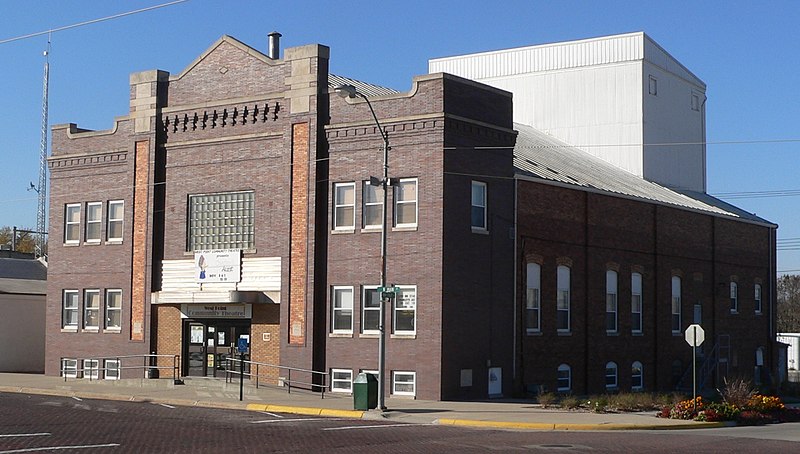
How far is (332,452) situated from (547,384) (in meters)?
19.0

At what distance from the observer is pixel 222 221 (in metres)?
38.8

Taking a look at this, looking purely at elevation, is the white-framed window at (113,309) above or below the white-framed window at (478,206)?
below

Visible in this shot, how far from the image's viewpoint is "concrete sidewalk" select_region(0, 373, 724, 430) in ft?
90.9

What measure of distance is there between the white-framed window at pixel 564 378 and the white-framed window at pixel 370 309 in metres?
7.69

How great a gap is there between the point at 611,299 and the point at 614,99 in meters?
16.1

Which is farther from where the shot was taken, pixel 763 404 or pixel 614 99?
pixel 614 99

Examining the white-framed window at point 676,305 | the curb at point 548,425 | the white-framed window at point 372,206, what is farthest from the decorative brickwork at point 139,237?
the white-framed window at point 676,305

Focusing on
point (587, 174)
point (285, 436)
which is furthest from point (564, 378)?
point (285, 436)

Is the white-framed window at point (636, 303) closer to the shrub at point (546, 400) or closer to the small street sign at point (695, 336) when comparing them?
the shrub at point (546, 400)

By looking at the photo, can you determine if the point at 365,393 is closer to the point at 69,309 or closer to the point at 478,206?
the point at 478,206

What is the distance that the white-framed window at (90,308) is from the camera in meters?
42.4

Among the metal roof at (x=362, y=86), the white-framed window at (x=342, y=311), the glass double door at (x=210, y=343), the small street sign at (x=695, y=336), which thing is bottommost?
the glass double door at (x=210, y=343)

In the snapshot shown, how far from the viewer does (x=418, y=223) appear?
3412cm

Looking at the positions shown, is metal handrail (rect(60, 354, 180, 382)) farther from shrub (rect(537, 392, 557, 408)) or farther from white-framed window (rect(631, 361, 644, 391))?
white-framed window (rect(631, 361, 644, 391))
